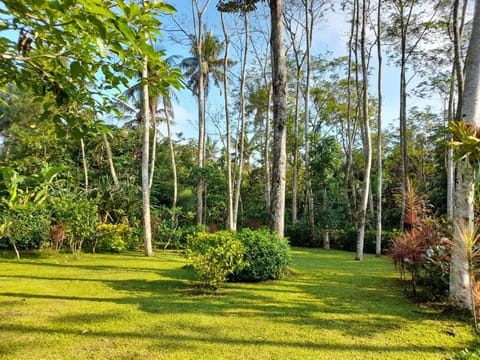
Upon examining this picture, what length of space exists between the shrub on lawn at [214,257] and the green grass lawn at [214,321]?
322 millimetres

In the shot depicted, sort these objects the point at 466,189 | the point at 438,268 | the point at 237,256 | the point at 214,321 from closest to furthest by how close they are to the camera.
A: the point at 214,321 → the point at 466,189 → the point at 438,268 → the point at 237,256

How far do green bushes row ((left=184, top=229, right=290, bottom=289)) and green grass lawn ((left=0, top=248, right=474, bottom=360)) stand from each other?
0.30m

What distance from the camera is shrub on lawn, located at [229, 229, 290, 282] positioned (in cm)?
593

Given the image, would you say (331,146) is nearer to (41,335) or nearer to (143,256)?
(143,256)

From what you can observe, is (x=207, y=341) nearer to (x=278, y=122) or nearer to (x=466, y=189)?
(x=466, y=189)

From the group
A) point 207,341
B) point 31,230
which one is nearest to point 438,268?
point 207,341

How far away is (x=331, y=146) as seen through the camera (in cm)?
1483

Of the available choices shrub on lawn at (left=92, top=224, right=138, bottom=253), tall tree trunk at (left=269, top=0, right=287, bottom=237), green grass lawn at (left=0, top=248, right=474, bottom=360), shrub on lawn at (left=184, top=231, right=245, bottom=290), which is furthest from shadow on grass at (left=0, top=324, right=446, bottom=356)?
shrub on lawn at (left=92, top=224, right=138, bottom=253)

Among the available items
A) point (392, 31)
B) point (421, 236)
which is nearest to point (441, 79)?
point (392, 31)

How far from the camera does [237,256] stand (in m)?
5.42

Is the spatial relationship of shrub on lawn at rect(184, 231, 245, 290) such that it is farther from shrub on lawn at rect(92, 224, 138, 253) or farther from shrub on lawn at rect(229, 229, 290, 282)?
shrub on lawn at rect(92, 224, 138, 253)

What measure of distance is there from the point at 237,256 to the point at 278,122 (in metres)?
3.21

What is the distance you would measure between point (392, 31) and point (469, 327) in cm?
1387

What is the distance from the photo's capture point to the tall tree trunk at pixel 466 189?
414 cm
